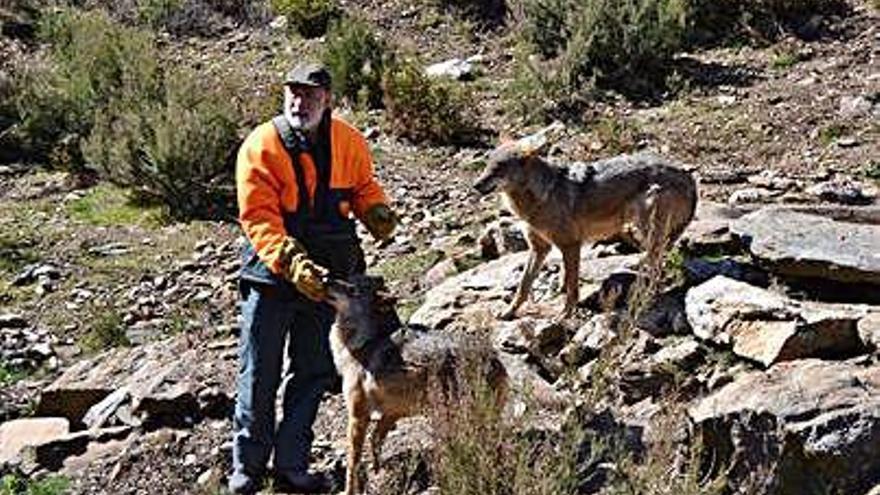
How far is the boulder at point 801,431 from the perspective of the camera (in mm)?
4625

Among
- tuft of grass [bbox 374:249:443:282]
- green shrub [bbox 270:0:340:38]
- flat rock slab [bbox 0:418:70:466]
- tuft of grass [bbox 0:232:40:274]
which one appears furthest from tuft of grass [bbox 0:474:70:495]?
green shrub [bbox 270:0:340:38]

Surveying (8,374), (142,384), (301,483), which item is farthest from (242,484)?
(8,374)

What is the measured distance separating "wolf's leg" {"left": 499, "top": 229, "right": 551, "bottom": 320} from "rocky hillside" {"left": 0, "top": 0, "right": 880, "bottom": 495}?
0.42 ft

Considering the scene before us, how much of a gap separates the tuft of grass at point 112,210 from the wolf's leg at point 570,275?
17.4 feet

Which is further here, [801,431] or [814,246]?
[814,246]

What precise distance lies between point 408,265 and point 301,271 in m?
3.88

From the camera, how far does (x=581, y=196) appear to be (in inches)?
271

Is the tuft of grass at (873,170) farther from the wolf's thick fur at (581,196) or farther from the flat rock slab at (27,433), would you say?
the flat rock slab at (27,433)

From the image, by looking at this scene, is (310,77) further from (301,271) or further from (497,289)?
(497,289)

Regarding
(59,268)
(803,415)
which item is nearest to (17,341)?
(59,268)

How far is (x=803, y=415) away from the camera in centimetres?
474

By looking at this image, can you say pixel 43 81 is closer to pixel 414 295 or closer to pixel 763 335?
pixel 414 295

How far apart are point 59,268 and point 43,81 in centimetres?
349

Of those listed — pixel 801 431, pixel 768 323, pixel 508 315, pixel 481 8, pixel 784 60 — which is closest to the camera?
pixel 801 431
